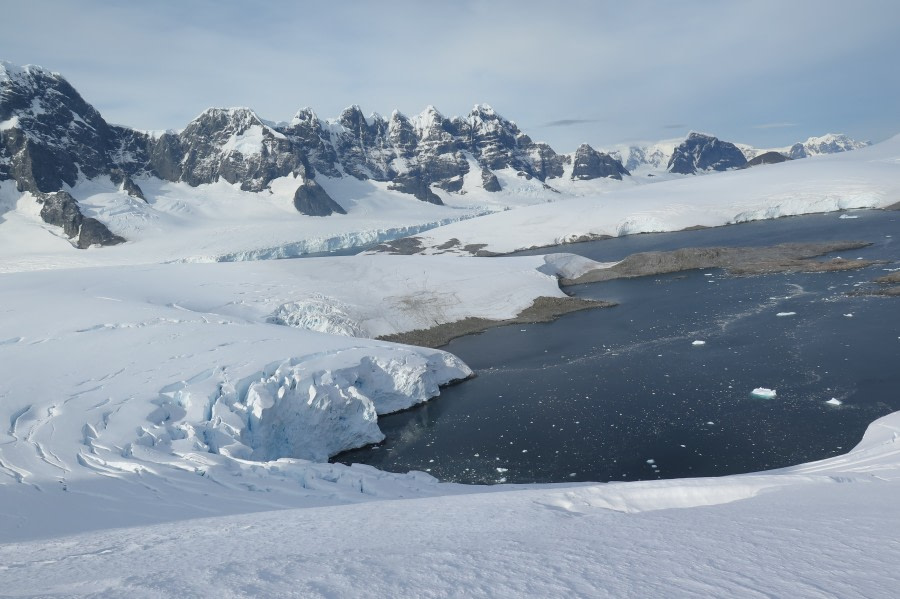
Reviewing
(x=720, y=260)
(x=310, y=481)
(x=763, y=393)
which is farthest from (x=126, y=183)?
(x=763, y=393)

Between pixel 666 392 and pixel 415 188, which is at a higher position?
pixel 415 188

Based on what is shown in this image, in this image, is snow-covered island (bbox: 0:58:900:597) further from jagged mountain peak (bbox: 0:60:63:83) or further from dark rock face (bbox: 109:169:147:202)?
jagged mountain peak (bbox: 0:60:63:83)

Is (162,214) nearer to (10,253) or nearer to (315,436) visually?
(10,253)

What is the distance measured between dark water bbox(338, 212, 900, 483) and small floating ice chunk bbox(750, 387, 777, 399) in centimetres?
39

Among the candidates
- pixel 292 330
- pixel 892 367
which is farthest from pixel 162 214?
pixel 892 367

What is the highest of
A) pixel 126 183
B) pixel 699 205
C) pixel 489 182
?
pixel 489 182

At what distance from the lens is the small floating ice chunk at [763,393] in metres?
18.6

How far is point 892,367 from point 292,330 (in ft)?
76.3

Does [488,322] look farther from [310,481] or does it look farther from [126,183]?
[126,183]

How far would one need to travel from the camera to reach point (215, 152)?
139125 mm

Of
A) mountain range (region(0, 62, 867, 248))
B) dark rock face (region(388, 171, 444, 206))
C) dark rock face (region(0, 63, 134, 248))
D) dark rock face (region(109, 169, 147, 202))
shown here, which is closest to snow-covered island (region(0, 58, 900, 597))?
dark rock face (region(0, 63, 134, 248))

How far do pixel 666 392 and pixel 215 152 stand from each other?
14278 cm

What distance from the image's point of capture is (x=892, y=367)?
19.5 m

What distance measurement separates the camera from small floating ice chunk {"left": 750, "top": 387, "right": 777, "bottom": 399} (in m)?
18.6
